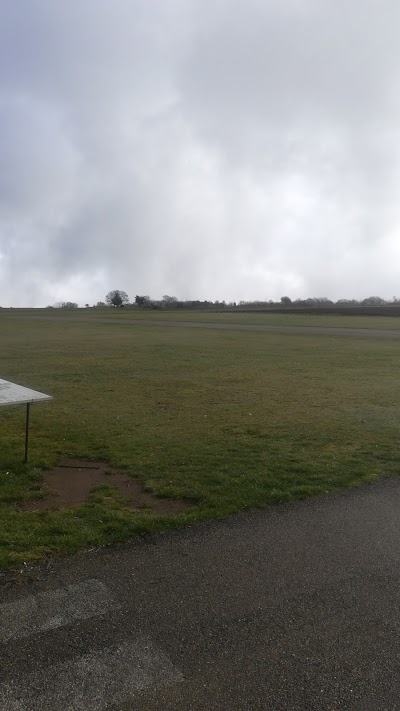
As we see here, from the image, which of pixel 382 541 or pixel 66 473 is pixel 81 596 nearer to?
pixel 382 541

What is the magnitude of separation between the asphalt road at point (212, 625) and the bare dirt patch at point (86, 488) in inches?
29.5

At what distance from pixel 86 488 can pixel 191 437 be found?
8.24 ft

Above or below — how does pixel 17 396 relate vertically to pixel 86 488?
above

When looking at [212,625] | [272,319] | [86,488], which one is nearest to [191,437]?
[86,488]

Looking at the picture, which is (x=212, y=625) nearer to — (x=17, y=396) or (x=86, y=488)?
(x=86, y=488)

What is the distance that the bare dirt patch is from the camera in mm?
5188

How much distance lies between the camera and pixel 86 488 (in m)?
5.81

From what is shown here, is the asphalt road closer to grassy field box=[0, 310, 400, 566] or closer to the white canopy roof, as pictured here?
grassy field box=[0, 310, 400, 566]

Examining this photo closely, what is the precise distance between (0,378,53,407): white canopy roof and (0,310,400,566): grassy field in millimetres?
815

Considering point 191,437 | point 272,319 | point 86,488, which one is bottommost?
point 86,488

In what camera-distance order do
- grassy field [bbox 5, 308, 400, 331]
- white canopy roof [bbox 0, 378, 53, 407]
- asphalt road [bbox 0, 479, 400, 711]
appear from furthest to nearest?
1. grassy field [bbox 5, 308, 400, 331]
2. white canopy roof [bbox 0, 378, 53, 407]
3. asphalt road [bbox 0, 479, 400, 711]

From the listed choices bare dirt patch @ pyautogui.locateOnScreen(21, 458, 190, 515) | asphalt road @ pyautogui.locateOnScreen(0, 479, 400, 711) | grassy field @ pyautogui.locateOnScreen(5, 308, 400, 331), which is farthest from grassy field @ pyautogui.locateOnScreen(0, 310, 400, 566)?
grassy field @ pyautogui.locateOnScreen(5, 308, 400, 331)

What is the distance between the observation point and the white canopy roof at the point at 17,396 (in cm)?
647

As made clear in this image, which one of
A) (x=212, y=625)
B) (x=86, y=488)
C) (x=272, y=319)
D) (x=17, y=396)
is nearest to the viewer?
(x=212, y=625)
